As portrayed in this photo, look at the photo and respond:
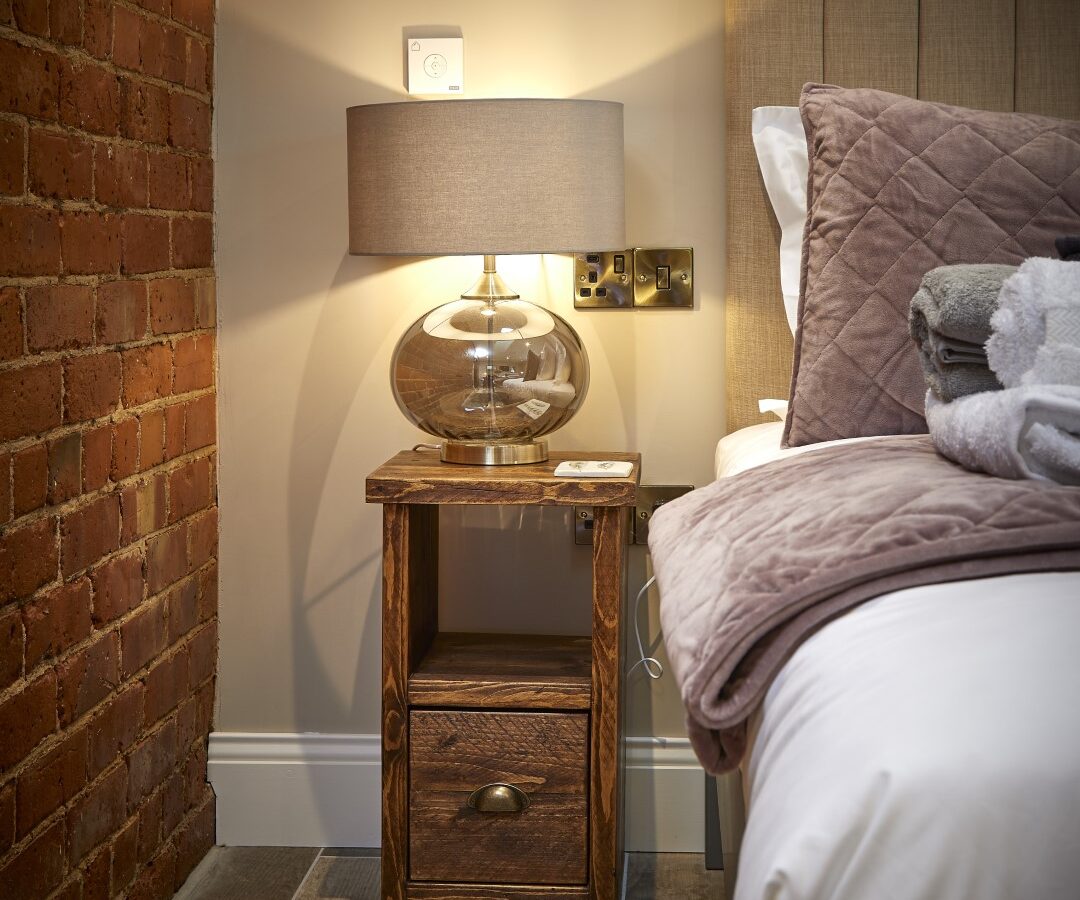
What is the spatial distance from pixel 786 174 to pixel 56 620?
1.26m

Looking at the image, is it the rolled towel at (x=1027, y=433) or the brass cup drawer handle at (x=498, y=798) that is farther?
the brass cup drawer handle at (x=498, y=798)

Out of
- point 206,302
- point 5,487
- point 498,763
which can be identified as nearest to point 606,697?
point 498,763

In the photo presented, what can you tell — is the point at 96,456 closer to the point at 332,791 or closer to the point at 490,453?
the point at 490,453

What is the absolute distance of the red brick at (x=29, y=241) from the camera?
1399mm

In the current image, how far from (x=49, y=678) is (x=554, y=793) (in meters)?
0.73

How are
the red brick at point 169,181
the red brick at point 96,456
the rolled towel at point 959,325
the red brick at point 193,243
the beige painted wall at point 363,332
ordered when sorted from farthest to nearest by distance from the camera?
1. the beige painted wall at point 363,332
2. the red brick at point 193,243
3. the red brick at point 169,181
4. the red brick at point 96,456
5. the rolled towel at point 959,325

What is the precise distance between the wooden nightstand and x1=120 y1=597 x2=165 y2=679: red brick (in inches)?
15.0

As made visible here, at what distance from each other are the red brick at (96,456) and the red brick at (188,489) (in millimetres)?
238

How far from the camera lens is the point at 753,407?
1998 mm

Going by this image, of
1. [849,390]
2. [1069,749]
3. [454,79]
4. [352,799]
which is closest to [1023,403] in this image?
[1069,749]

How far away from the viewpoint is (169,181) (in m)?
1.88

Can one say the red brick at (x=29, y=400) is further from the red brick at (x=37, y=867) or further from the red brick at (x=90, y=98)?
the red brick at (x=37, y=867)

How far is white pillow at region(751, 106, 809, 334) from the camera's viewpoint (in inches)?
73.5

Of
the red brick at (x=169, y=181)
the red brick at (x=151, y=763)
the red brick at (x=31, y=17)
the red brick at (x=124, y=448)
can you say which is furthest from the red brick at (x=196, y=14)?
the red brick at (x=151, y=763)
